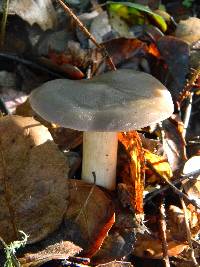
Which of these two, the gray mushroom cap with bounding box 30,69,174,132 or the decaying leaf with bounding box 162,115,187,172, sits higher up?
the gray mushroom cap with bounding box 30,69,174,132

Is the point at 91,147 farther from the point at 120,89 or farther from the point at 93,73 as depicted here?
the point at 93,73

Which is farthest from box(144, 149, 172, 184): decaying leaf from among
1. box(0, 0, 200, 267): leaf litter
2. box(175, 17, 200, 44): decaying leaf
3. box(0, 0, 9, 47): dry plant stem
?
box(0, 0, 9, 47): dry plant stem

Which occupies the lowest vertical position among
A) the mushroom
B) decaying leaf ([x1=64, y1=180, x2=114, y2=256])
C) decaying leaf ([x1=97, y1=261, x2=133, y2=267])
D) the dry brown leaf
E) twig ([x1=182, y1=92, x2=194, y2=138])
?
the dry brown leaf

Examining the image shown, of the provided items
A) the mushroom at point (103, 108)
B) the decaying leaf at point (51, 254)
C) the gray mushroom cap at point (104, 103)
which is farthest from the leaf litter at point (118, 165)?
the gray mushroom cap at point (104, 103)

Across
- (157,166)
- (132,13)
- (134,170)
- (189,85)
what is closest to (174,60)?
(189,85)

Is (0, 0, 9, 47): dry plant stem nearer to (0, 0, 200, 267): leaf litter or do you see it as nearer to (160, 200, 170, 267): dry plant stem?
(0, 0, 200, 267): leaf litter
